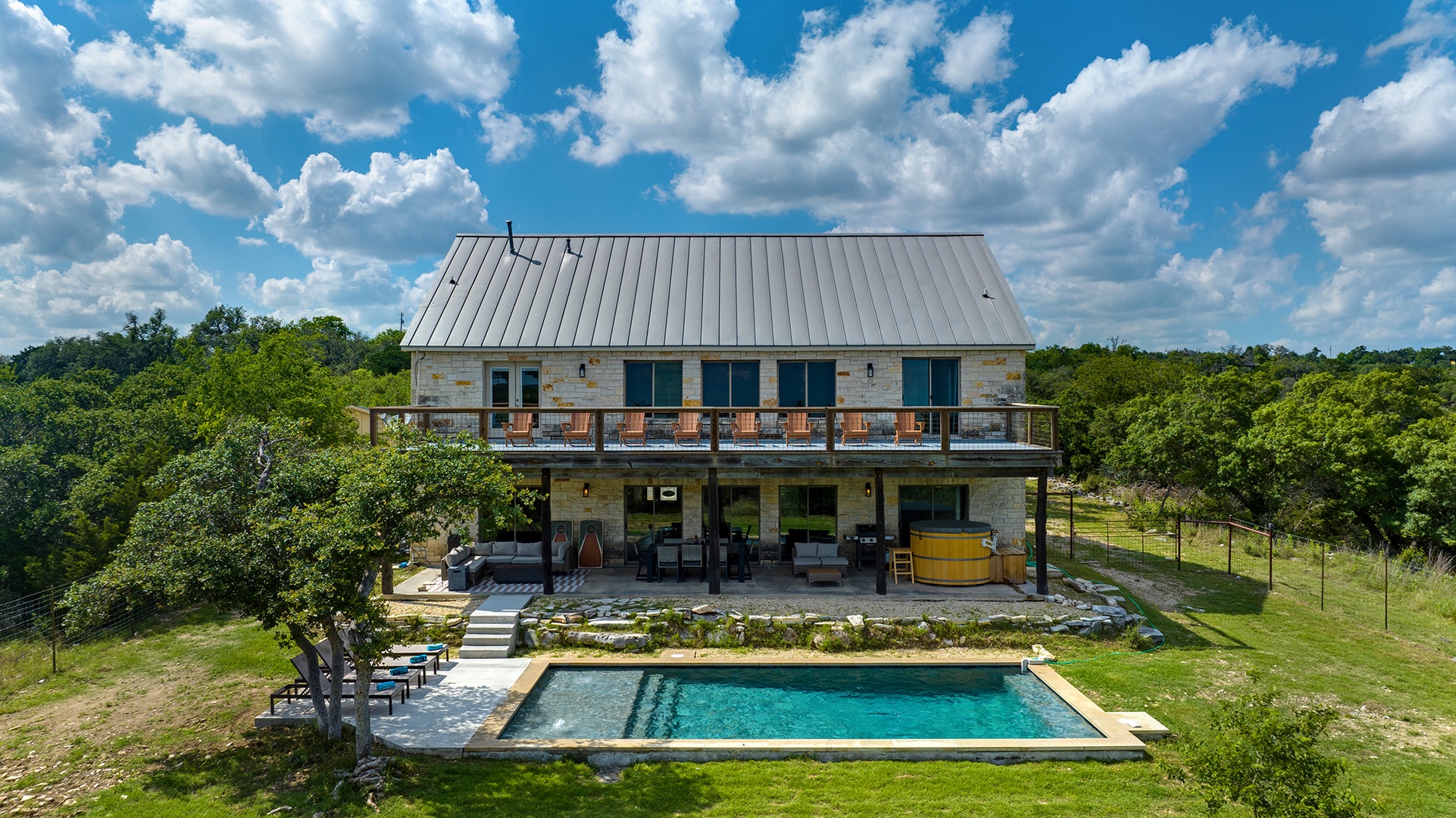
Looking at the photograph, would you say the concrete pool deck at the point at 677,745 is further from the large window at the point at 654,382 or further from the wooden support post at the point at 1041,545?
the large window at the point at 654,382

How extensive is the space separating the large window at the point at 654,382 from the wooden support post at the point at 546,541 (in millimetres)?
3141

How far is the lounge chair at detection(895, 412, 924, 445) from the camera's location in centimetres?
1438

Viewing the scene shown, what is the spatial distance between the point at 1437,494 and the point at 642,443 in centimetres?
2016

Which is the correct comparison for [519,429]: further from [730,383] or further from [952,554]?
[952,554]

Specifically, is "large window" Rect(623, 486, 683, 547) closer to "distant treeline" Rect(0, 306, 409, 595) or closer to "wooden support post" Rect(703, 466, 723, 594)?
"wooden support post" Rect(703, 466, 723, 594)

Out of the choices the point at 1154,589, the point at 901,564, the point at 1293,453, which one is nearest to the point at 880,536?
the point at 901,564

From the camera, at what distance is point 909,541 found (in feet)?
49.4

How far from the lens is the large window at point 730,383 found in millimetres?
16281

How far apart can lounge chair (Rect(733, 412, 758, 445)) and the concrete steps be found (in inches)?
214

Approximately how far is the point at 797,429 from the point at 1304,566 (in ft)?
47.7

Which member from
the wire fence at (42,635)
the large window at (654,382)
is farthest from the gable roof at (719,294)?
the wire fence at (42,635)

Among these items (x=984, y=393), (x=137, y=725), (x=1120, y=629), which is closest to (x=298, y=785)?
(x=137, y=725)

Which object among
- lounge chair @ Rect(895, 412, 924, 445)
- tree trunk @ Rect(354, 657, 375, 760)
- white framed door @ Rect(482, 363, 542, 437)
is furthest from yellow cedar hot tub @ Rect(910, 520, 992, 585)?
tree trunk @ Rect(354, 657, 375, 760)

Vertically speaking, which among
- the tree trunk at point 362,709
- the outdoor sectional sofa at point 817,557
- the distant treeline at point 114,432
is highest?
the distant treeline at point 114,432
